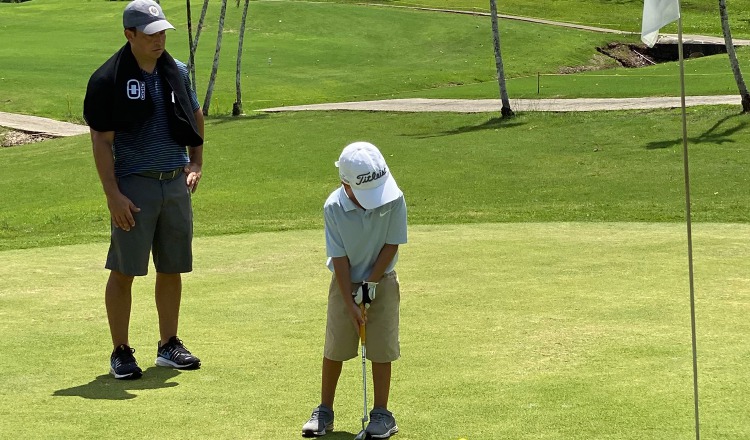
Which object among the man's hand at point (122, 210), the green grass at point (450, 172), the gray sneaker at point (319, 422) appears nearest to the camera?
the gray sneaker at point (319, 422)

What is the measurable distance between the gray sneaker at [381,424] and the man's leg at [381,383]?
8cm

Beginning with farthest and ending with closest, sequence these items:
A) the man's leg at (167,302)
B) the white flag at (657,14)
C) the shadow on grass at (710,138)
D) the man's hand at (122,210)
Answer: the shadow on grass at (710,138), the man's leg at (167,302), the man's hand at (122,210), the white flag at (657,14)

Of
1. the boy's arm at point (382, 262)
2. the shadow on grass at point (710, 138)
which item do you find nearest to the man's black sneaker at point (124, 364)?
the boy's arm at point (382, 262)

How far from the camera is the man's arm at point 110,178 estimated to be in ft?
24.3

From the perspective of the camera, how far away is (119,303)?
7.68 m

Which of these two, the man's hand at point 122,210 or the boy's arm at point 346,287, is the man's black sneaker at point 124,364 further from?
the boy's arm at point 346,287

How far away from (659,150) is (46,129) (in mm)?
20389

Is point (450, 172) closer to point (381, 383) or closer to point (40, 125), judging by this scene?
point (381, 383)

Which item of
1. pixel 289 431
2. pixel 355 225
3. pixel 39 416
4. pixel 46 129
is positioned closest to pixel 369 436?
pixel 289 431

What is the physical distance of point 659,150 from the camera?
2344cm

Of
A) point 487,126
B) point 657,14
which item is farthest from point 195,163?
point 487,126

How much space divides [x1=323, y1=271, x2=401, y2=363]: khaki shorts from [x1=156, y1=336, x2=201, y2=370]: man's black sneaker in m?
1.57

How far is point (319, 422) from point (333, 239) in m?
0.92

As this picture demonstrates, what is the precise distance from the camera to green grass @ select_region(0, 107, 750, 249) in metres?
17.4
